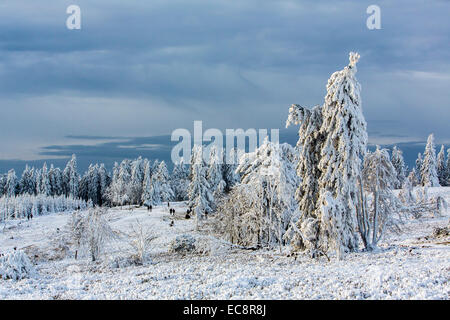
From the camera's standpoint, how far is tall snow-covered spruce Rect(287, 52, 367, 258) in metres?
21.3

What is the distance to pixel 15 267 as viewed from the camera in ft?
69.4

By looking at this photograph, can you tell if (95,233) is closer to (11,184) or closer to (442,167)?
(442,167)

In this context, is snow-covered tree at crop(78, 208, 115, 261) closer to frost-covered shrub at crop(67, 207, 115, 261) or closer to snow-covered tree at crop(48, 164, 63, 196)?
frost-covered shrub at crop(67, 207, 115, 261)

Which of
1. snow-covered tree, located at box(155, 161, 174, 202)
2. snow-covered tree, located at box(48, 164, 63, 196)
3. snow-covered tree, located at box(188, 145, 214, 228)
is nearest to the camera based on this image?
snow-covered tree, located at box(188, 145, 214, 228)

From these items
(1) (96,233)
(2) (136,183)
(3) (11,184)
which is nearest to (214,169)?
(1) (96,233)

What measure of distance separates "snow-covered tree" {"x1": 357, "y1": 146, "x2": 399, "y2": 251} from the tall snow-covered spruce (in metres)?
1.39

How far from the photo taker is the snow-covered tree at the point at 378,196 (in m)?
23.4

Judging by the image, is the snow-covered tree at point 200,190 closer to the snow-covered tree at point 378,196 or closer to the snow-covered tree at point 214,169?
the snow-covered tree at point 214,169

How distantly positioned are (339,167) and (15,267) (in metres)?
20.3

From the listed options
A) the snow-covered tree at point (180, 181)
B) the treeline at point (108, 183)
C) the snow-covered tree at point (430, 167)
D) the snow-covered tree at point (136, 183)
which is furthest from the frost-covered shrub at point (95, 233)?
the snow-covered tree at point (180, 181)

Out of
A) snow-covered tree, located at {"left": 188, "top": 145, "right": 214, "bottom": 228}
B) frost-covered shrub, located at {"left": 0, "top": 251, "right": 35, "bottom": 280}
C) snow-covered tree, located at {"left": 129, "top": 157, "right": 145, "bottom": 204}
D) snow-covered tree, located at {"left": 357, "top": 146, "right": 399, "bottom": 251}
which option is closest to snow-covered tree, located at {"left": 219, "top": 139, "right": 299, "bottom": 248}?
snow-covered tree, located at {"left": 357, "top": 146, "right": 399, "bottom": 251}

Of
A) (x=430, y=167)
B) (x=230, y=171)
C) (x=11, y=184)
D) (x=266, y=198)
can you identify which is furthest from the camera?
(x=11, y=184)

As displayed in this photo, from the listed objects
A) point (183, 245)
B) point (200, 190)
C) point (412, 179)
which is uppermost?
point (412, 179)
